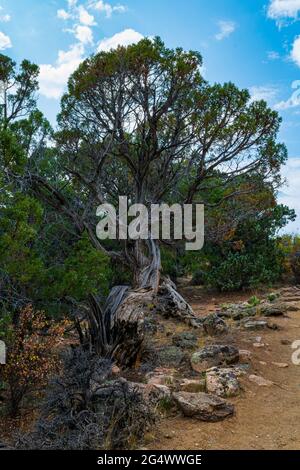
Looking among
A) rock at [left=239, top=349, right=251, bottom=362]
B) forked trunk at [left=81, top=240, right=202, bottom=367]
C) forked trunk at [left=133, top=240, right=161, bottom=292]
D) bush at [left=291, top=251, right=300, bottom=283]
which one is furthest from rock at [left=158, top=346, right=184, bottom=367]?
bush at [left=291, top=251, right=300, bottom=283]

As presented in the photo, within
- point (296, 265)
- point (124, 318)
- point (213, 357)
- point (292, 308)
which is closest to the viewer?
point (213, 357)

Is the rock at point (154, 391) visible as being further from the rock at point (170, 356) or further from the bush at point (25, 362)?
the rock at point (170, 356)

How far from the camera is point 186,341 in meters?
8.81

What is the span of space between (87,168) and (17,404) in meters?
6.52

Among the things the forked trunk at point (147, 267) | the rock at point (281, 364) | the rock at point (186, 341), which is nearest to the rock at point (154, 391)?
the rock at point (281, 364)

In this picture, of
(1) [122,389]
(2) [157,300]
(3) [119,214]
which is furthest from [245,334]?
Result: (1) [122,389]

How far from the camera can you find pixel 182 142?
34.9ft

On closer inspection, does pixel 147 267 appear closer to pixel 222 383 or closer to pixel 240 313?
pixel 240 313

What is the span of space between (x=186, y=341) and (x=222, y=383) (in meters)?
2.86

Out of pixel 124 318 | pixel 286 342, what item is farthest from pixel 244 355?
pixel 124 318

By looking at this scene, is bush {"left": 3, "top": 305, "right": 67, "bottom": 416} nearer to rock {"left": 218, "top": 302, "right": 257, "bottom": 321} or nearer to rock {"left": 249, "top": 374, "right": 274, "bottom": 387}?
rock {"left": 249, "top": 374, "right": 274, "bottom": 387}

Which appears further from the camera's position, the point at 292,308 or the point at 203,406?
the point at 292,308
